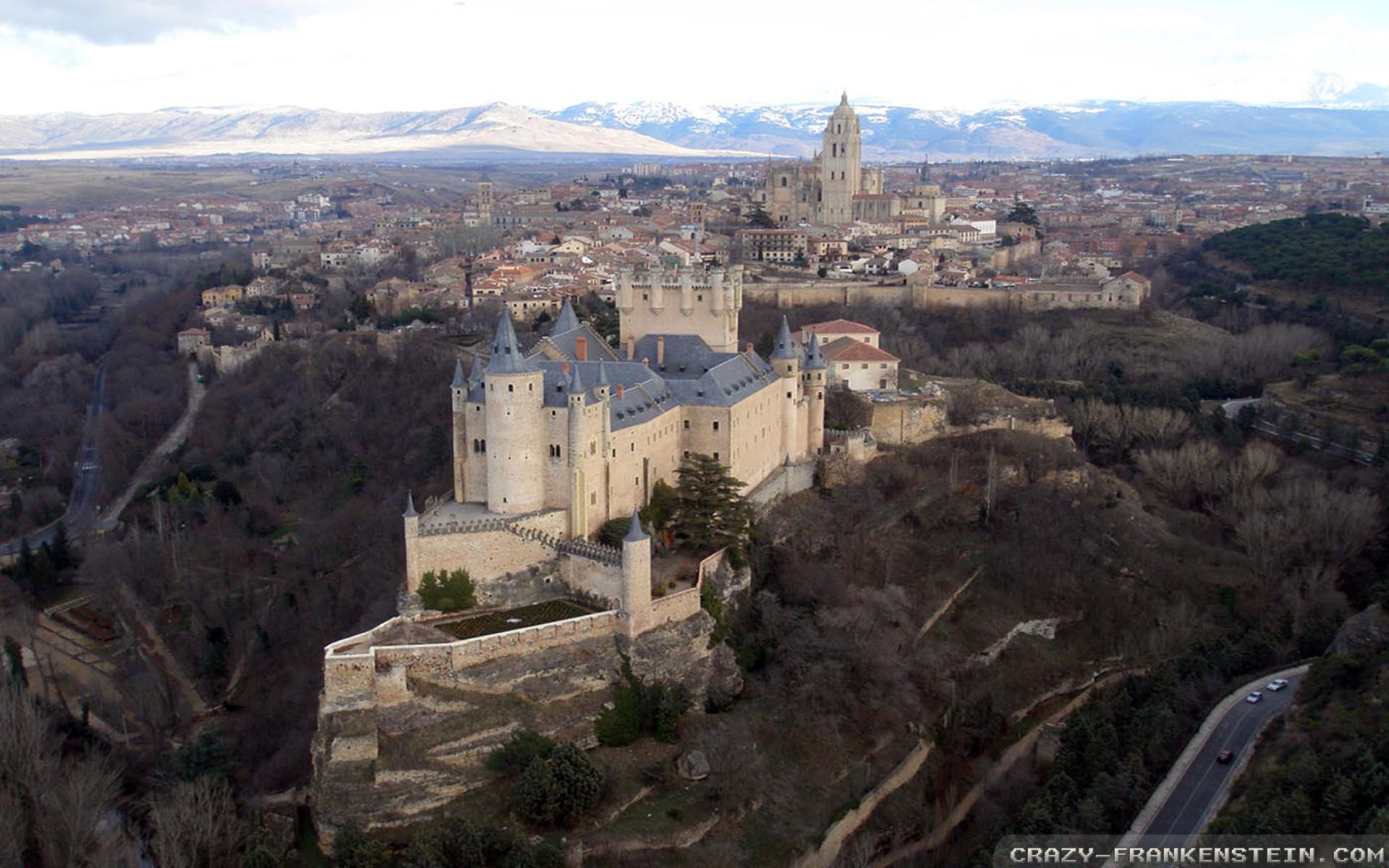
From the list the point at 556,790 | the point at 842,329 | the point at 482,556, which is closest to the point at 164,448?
the point at 842,329

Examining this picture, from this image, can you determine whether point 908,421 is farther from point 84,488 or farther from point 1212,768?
point 84,488

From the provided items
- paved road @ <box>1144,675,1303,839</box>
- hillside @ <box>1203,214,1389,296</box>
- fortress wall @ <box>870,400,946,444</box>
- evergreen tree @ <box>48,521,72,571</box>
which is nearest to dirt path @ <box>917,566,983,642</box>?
fortress wall @ <box>870,400,946,444</box>

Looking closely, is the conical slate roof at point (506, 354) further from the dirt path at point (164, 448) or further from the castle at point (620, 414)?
the dirt path at point (164, 448)

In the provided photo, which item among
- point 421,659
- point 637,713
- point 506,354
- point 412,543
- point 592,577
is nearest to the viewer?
point 421,659

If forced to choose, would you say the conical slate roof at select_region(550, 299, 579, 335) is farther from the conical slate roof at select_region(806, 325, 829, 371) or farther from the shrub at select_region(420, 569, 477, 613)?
the shrub at select_region(420, 569, 477, 613)

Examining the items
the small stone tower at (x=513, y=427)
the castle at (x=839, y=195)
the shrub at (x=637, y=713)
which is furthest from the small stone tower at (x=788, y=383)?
the castle at (x=839, y=195)

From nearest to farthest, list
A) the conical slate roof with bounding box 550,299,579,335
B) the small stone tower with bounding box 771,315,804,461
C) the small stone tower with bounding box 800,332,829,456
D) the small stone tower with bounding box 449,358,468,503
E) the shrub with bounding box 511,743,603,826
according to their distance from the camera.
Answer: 1. the shrub with bounding box 511,743,603,826
2. the small stone tower with bounding box 449,358,468,503
3. the conical slate roof with bounding box 550,299,579,335
4. the small stone tower with bounding box 771,315,804,461
5. the small stone tower with bounding box 800,332,829,456
